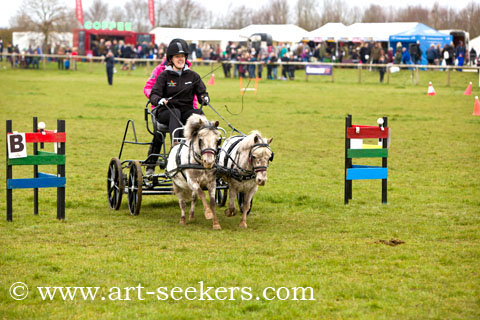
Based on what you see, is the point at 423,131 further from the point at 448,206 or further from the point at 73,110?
the point at 73,110

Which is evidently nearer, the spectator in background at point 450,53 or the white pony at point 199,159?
the white pony at point 199,159

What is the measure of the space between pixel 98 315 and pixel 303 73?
4341 cm

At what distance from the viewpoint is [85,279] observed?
21.2 ft

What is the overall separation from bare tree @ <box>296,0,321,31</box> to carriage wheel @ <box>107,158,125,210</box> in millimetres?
52311

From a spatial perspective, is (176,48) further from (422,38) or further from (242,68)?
(422,38)

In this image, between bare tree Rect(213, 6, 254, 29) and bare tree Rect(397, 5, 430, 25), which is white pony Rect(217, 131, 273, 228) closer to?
bare tree Rect(397, 5, 430, 25)

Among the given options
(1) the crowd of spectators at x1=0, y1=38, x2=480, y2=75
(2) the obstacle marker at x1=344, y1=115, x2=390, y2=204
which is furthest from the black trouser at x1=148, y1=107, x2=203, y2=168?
(1) the crowd of spectators at x1=0, y1=38, x2=480, y2=75

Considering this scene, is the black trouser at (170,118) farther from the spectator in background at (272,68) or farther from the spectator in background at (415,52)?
the spectator in background at (415,52)

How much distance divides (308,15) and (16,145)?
195 feet

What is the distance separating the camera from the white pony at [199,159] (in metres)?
8.55

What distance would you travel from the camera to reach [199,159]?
344 inches

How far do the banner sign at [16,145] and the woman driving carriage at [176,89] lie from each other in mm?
1941

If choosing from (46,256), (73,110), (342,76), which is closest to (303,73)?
(342,76)

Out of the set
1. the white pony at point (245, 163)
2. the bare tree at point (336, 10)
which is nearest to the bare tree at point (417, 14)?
the bare tree at point (336, 10)
